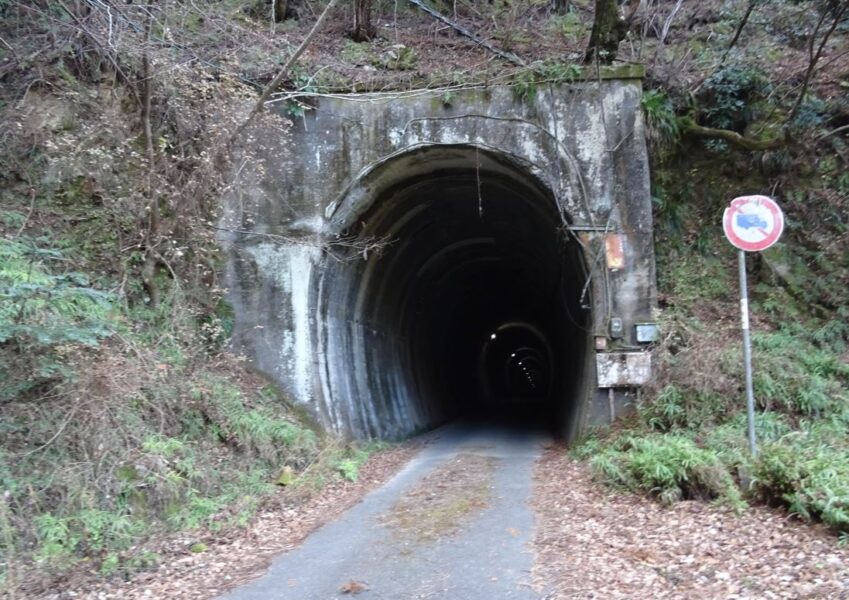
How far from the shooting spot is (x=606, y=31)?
34.2ft

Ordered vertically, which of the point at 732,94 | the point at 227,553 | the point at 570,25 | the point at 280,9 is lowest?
the point at 227,553

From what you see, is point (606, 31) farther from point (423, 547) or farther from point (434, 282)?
point (434, 282)

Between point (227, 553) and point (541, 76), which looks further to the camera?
point (541, 76)

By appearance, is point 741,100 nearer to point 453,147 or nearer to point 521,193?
point 521,193

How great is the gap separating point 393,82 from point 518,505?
7206 mm

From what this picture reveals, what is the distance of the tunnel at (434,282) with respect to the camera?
1123 cm

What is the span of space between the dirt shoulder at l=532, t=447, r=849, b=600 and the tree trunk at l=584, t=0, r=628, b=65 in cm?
707

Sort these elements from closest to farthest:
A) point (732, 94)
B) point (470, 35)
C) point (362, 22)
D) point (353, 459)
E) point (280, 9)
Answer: point (353, 459), point (732, 94), point (470, 35), point (362, 22), point (280, 9)

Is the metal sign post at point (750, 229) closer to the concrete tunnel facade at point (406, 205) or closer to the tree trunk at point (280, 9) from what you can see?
the concrete tunnel facade at point (406, 205)

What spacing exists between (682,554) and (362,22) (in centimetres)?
1178

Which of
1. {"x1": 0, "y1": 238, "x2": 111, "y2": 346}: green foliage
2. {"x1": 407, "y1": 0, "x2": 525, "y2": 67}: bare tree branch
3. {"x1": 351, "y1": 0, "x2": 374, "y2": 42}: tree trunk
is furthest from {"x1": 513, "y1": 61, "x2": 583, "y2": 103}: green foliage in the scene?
{"x1": 0, "y1": 238, "x2": 111, "y2": 346}: green foliage

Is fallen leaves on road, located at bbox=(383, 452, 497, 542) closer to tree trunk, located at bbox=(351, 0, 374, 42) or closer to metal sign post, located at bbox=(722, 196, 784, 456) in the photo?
metal sign post, located at bbox=(722, 196, 784, 456)

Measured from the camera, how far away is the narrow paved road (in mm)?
4891

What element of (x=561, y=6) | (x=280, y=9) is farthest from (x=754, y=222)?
(x=280, y=9)
